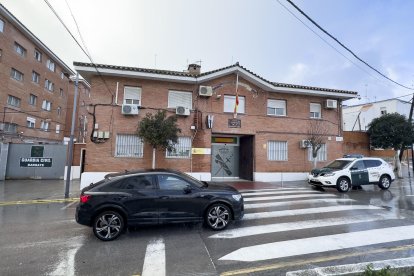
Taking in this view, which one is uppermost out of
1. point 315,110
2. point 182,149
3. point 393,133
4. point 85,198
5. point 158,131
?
point 315,110

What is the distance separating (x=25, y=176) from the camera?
57.3 feet

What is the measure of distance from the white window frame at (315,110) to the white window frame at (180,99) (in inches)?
347

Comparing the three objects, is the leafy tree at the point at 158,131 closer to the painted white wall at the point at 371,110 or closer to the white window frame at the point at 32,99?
the white window frame at the point at 32,99

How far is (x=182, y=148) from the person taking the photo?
14.9 metres

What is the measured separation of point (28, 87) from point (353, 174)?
30.4m

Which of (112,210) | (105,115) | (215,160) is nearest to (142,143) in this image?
(105,115)

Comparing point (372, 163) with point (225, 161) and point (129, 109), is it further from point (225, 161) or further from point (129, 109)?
point (129, 109)

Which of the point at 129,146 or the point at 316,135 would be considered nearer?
the point at 129,146

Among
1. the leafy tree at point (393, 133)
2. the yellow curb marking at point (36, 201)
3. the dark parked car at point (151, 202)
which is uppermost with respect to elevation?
the leafy tree at point (393, 133)

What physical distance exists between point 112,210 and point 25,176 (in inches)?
634

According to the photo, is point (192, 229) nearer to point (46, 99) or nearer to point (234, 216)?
point (234, 216)

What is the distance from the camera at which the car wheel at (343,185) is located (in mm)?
11636

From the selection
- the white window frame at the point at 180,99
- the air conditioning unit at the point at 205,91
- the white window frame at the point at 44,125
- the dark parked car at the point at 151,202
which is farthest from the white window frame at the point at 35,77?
the dark parked car at the point at 151,202

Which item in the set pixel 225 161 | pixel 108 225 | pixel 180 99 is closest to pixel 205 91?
pixel 180 99
